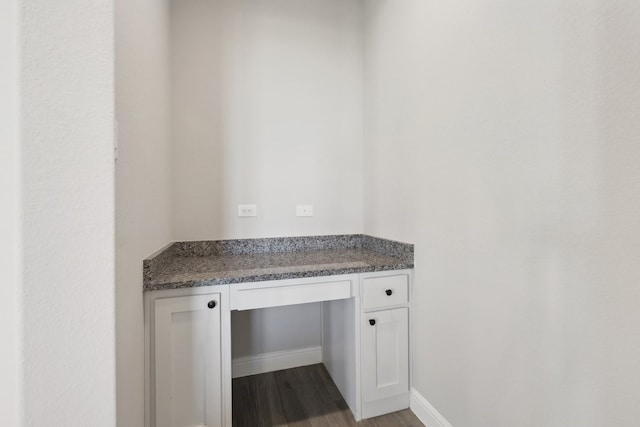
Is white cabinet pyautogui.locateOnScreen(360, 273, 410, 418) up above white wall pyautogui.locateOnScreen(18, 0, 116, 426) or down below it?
below

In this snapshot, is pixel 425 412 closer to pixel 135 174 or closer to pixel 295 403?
pixel 295 403

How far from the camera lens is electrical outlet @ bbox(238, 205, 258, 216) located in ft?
6.25

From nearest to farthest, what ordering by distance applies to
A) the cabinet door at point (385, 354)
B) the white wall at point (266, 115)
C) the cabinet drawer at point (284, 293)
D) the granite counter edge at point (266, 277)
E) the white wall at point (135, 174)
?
the white wall at point (135, 174) → the granite counter edge at point (266, 277) → the cabinet drawer at point (284, 293) → the cabinet door at point (385, 354) → the white wall at point (266, 115)

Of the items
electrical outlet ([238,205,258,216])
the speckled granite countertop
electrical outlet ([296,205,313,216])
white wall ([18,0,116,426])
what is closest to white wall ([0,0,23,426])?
white wall ([18,0,116,426])

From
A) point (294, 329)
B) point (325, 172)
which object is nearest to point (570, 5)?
point (325, 172)

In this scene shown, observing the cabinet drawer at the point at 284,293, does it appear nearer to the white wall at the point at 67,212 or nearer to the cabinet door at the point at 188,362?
the cabinet door at the point at 188,362

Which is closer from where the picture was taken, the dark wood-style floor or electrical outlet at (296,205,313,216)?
the dark wood-style floor

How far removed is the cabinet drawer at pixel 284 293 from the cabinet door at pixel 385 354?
0.73ft

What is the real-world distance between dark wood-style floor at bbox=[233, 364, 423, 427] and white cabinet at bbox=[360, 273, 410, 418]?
0.33 feet

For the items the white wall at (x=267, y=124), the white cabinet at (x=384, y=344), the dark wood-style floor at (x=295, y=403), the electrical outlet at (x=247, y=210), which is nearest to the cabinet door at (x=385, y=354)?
the white cabinet at (x=384, y=344)

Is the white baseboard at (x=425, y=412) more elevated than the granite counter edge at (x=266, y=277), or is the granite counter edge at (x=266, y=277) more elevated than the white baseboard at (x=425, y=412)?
the granite counter edge at (x=266, y=277)

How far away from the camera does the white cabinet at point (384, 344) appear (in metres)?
1.49

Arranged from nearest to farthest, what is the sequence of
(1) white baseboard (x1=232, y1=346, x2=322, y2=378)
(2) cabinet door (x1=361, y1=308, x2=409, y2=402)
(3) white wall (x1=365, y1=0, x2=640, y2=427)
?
(3) white wall (x1=365, y1=0, x2=640, y2=427)
(2) cabinet door (x1=361, y1=308, x2=409, y2=402)
(1) white baseboard (x1=232, y1=346, x2=322, y2=378)

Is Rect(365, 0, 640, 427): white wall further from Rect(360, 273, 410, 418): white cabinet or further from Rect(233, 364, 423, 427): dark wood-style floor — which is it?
Rect(233, 364, 423, 427): dark wood-style floor
